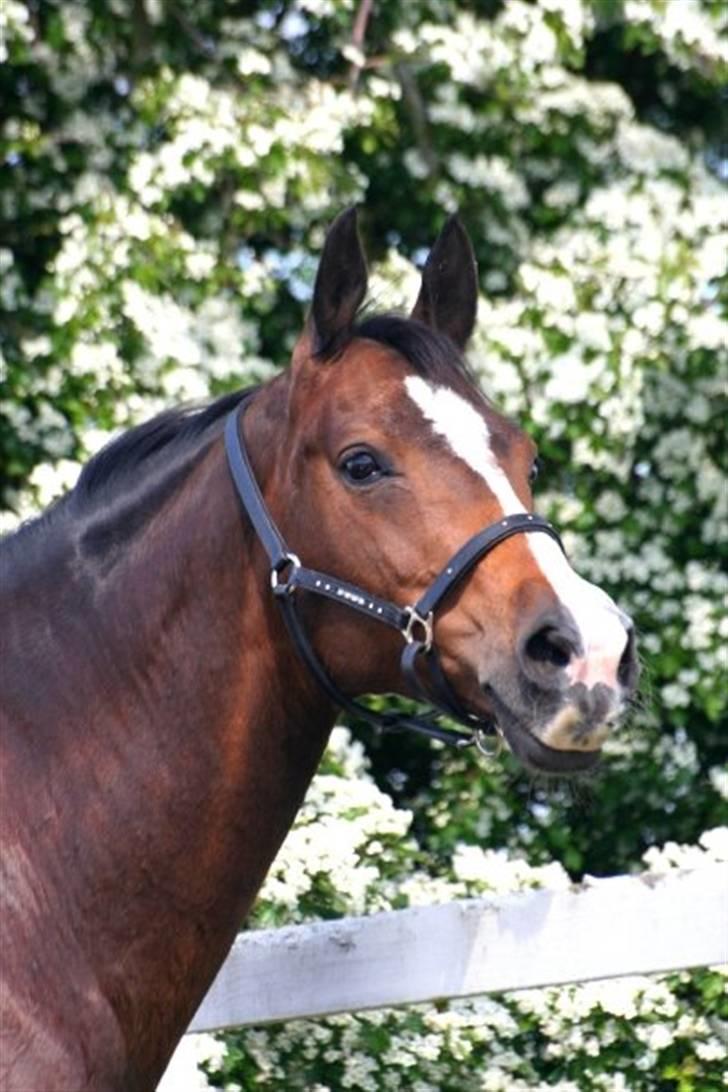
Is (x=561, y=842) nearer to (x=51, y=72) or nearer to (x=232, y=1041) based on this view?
(x=232, y=1041)

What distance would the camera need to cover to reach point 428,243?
6.86 meters

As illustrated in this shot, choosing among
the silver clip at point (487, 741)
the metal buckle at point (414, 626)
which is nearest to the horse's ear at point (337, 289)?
the metal buckle at point (414, 626)

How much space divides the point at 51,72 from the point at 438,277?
3294 mm

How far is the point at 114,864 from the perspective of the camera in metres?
3.08

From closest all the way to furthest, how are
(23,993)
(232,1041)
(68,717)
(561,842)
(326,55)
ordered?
(23,993)
(68,717)
(232,1041)
(561,842)
(326,55)

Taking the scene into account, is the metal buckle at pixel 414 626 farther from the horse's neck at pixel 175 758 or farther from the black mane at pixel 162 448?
the black mane at pixel 162 448

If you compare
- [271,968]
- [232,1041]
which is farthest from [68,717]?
[232,1041]

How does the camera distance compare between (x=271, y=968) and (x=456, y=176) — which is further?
(x=456, y=176)

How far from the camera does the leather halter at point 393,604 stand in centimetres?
299

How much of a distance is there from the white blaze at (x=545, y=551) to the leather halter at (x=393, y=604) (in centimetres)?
5

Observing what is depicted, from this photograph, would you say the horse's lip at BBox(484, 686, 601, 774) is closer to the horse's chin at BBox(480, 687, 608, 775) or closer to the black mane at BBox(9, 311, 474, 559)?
the horse's chin at BBox(480, 687, 608, 775)

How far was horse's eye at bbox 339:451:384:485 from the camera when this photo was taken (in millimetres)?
3084

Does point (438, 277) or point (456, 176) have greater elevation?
point (438, 277)

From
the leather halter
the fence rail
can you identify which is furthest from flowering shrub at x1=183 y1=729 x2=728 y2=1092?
the leather halter
